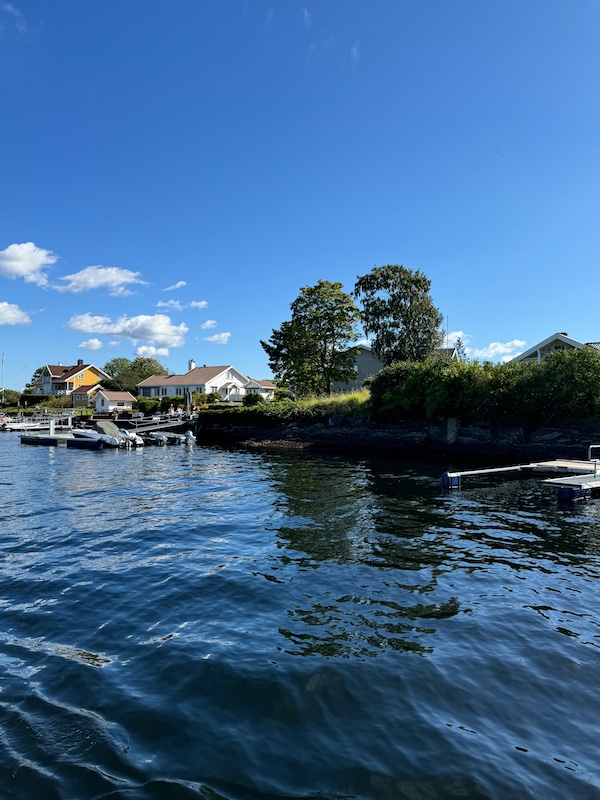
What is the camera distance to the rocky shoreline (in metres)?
28.3

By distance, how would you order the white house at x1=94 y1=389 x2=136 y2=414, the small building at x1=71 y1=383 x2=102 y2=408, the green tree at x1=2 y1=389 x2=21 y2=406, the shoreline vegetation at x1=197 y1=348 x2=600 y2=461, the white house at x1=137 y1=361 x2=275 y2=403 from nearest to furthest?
1. the shoreline vegetation at x1=197 y1=348 x2=600 y2=461
2. the white house at x1=94 y1=389 x2=136 y2=414
3. the white house at x1=137 y1=361 x2=275 y2=403
4. the small building at x1=71 y1=383 x2=102 y2=408
5. the green tree at x1=2 y1=389 x2=21 y2=406

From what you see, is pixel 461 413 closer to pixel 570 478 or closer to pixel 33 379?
pixel 570 478

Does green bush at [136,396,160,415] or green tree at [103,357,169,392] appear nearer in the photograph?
green bush at [136,396,160,415]

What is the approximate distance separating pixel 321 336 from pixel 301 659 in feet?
147

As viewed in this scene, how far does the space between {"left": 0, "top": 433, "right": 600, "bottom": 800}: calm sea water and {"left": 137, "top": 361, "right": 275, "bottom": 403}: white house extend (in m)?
72.4

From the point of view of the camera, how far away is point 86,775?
4328 mm

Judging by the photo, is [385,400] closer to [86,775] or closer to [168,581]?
[168,581]

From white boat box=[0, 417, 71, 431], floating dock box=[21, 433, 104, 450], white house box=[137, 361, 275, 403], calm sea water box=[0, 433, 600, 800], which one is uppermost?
white house box=[137, 361, 275, 403]

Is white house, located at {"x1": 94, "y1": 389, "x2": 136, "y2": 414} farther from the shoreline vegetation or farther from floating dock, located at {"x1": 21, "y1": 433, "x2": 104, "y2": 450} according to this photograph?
the shoreline vegetation

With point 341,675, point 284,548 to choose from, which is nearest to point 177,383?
point 284,548

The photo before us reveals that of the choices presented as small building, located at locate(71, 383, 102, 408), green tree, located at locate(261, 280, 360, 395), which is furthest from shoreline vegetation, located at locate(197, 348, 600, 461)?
small building, located at locate(71, 383, 102, 408)

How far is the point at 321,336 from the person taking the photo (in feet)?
165

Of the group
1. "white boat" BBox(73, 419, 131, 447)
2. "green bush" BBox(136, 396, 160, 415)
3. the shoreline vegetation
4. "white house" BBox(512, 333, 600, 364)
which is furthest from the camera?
"green bush" BBox(136, 396, 160, 415)

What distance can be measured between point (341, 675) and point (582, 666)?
2.96 m
